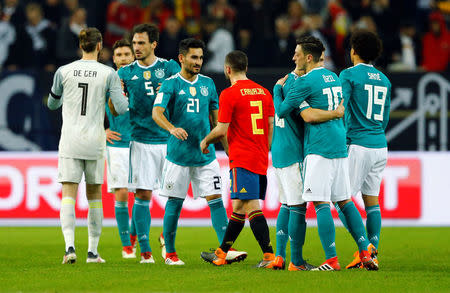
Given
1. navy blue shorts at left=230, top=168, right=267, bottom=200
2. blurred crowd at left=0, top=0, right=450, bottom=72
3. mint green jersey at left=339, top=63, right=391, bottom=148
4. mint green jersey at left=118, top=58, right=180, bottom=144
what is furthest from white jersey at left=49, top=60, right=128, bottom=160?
blurred crowd at left=0, top=0, right=450, bottom=72

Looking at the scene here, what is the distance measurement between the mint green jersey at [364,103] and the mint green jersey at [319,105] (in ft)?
1.82

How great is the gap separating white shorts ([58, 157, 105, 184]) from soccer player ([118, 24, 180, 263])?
72 centimetres

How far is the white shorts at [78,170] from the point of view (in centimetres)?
923

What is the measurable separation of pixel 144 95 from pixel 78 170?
1305mm

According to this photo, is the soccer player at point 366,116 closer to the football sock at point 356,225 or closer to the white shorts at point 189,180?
the football sock at point 356,225

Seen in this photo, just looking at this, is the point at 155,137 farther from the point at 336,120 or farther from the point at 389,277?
the point at 389,277

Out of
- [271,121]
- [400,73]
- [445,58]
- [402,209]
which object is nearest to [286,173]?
[271,121]

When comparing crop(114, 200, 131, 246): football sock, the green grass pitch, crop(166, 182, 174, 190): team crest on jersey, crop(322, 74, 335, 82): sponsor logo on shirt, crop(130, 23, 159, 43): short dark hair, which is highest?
crop(130, 23, 159, 43): short dark hair

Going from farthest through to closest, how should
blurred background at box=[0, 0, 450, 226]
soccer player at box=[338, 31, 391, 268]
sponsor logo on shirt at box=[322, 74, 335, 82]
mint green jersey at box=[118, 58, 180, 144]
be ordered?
1. blurred background at box=[0, 0, 450, 226]
2. mint green jersey at box=[118, 58, 180, 144]
3. soccer player at box=[338, 31, 391, 268]
4. sponsor logo on shirt at box=[322, 74, 335, 82]

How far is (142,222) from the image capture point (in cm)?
A: 984

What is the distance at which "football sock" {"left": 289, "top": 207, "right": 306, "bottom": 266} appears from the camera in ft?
28.5

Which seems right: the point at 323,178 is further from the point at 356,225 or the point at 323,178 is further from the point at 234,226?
the point at 234,226

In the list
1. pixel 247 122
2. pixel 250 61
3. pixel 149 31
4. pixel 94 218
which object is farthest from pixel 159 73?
pixel 250 61

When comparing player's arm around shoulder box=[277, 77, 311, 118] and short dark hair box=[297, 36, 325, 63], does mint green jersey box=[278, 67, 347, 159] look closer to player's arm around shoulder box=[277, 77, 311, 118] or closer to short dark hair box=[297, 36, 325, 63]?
player's arm around shoulder box=[277, 77, 311, 118]
